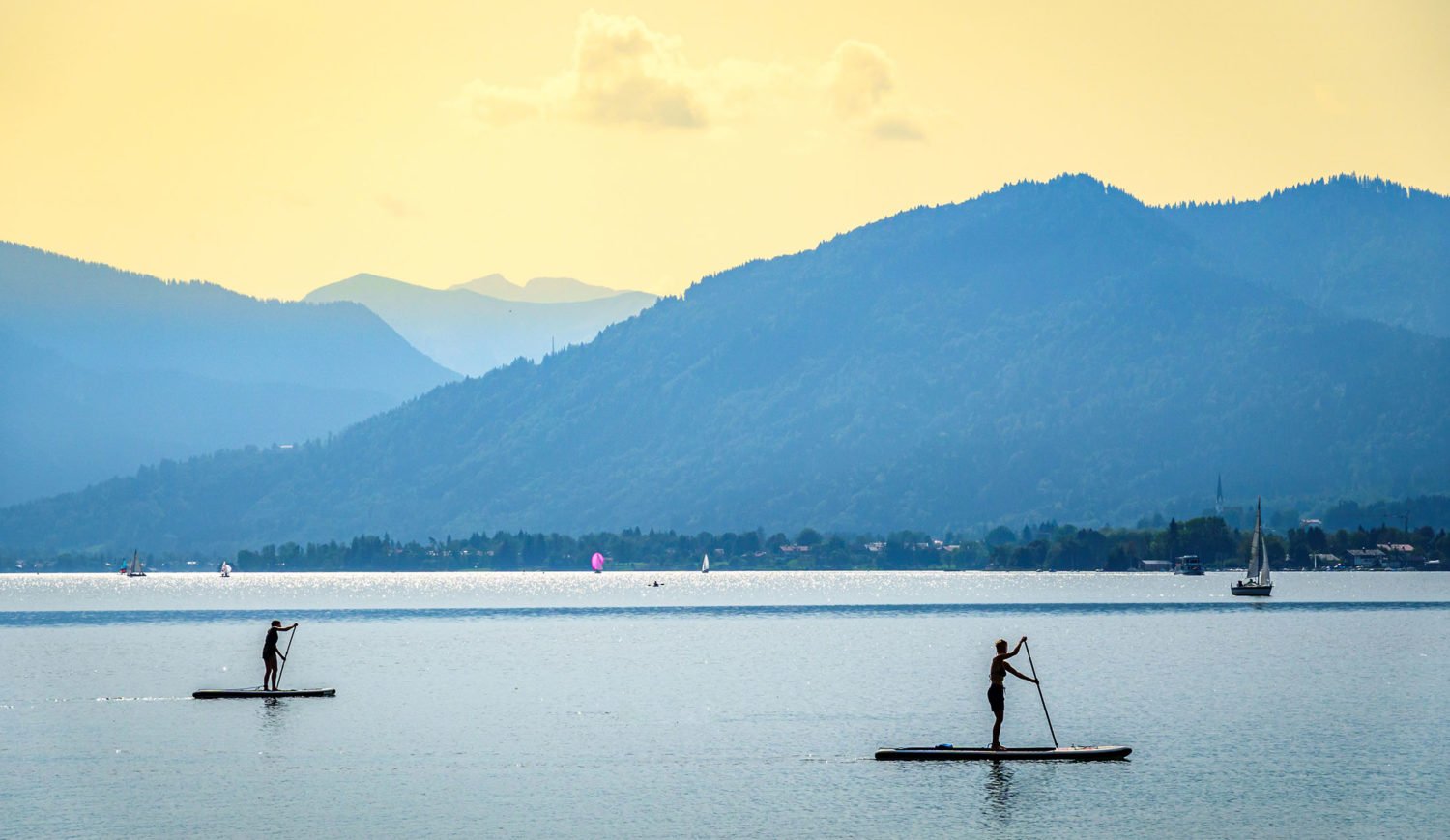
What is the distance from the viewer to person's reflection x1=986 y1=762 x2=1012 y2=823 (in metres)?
62.4

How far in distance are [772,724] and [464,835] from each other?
32.9 metres

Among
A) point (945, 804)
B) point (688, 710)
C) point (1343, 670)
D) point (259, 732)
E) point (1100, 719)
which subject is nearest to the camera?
point (945, 804)

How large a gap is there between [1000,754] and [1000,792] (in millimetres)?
4757

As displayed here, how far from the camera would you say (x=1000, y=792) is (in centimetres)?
6681

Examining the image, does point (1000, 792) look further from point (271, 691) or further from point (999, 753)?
point (271, 691)

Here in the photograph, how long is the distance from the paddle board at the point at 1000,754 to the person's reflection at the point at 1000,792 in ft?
1.40

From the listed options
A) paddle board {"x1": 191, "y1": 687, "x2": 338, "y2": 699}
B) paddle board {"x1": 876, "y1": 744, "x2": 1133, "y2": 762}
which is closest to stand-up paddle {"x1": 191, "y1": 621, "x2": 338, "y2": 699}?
paddle board {"x1": 191, "y1": 687, "x2": 338, "y2": 699}

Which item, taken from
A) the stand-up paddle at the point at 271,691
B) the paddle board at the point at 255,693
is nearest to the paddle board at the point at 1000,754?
the stand-up paddle at the point at 271,691

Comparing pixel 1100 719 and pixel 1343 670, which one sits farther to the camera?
pixel 1343 670

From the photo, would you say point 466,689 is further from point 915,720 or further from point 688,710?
point 915,720

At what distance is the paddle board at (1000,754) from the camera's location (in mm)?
71438

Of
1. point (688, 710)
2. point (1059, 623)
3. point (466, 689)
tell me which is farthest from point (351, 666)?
point (1059, 623)

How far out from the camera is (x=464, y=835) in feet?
191

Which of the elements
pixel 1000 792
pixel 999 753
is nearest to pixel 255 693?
pixel 999 753
